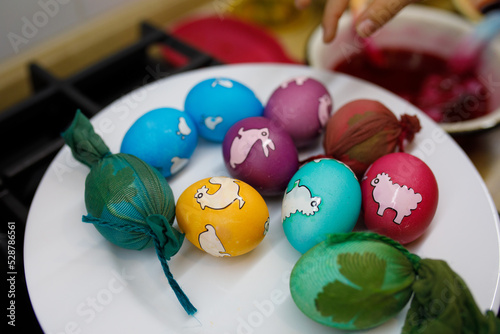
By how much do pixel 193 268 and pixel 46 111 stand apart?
1.78 ft

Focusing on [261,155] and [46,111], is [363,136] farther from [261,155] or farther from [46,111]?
[46,111]

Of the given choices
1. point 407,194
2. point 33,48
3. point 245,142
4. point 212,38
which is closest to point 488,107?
point 407,194

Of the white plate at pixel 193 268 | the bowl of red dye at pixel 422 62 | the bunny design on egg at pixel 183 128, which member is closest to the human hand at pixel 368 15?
the bowl of red dye at pixel 422 62

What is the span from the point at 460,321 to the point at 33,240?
567 mm

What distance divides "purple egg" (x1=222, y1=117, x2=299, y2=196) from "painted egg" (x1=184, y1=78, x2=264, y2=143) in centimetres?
6

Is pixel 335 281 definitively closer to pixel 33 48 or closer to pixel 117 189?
pixel 117 189

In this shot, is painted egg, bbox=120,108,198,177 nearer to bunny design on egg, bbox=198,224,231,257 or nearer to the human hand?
bunny design on egg, bbox=198,224,231,257

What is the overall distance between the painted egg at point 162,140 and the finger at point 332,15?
315 millimetres

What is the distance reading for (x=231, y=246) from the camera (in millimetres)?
594

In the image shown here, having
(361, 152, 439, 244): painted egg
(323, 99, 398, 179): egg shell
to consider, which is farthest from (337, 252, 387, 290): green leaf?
(323, 99, 398, 179): egg shell

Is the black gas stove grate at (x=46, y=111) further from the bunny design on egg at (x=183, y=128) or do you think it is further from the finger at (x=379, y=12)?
the finger at (x=379, y=12)

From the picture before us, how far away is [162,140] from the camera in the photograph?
688mm

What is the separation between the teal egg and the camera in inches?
19.6

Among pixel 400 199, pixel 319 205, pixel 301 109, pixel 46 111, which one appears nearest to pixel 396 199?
pixel 400 199
